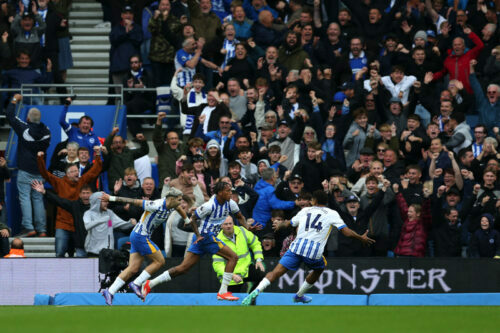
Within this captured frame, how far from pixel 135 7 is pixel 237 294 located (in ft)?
32.4

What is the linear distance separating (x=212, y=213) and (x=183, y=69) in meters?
6.41

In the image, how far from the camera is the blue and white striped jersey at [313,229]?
17.0 meters

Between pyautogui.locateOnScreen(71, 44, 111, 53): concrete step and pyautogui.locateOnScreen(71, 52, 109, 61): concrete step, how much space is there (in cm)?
13

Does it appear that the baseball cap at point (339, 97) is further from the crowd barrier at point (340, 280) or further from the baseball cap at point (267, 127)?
the crowd barrier at point (340, 280)

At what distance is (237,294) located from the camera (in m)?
18.4

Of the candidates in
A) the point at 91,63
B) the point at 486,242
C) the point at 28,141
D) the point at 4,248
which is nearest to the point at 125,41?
the point at 91,63

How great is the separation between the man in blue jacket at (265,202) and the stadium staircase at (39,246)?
471 centimetres

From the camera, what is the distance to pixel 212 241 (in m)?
17.8

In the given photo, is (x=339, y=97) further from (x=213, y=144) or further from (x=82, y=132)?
(x=82, y=132)

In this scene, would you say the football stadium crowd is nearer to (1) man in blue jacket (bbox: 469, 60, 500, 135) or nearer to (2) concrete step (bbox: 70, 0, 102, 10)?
(1) man in blue jacket (bbox: 469, 60, 500, 135)

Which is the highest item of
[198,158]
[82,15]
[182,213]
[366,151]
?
[82,15]

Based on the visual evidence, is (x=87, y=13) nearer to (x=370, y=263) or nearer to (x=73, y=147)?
(x=73, y=147)

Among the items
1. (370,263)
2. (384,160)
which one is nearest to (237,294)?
(370,263)

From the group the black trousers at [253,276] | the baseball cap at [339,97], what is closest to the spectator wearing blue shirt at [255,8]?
the baseball cap at [339,97]
